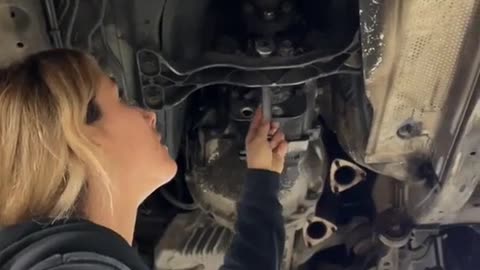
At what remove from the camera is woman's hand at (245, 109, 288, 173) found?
1989 mm

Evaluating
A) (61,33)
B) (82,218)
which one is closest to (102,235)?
(82,218)

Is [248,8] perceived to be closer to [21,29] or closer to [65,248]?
[21,29]

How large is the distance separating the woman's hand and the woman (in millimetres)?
195

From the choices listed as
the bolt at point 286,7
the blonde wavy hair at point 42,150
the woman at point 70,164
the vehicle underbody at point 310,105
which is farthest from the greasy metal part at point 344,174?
the blonde wavy hair at point 42,150

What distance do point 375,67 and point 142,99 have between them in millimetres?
352

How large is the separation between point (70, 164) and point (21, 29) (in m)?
0.32

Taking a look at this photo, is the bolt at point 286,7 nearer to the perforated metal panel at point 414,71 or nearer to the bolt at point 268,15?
the bolt at point 268,15

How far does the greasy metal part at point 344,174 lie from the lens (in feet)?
7.63

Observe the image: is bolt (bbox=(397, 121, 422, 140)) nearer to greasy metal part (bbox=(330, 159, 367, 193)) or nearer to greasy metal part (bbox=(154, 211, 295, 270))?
greasy metal part (bbox=(330, 159, 367, 193))

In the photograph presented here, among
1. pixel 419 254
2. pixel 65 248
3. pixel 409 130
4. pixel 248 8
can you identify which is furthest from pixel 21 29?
pixel 419 254

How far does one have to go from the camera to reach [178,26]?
2.04 metres

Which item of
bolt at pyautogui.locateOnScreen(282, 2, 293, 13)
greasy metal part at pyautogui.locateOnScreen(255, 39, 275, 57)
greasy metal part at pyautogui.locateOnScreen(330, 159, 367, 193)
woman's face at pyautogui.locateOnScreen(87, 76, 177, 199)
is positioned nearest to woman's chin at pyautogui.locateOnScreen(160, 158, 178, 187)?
woman's face at pyautogui.locateOnScreen(87, 76, 177, 199)

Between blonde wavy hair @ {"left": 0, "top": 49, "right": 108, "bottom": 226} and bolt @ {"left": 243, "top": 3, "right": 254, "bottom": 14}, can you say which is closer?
blonde wavy hair @ {"left": 0, "top": 49, "right": 108, "bottom": 226}

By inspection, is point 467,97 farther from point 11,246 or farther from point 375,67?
point 11,246
